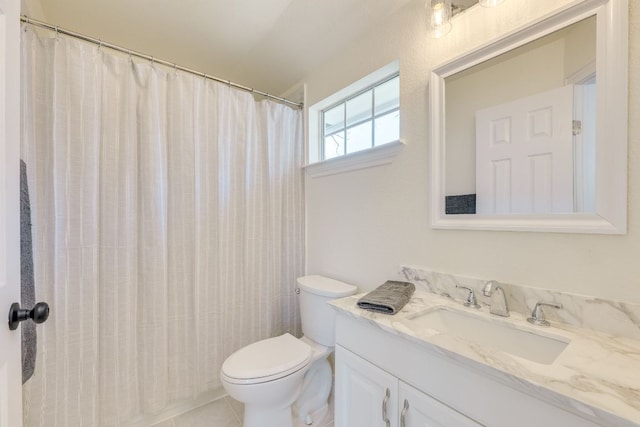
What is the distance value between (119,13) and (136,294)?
5.06 feet

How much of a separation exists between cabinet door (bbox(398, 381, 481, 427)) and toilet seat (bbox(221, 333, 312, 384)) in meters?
0.59

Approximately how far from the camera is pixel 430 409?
78 centimetres

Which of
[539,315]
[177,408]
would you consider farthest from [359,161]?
[177,408]

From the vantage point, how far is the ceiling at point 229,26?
4.43 feet

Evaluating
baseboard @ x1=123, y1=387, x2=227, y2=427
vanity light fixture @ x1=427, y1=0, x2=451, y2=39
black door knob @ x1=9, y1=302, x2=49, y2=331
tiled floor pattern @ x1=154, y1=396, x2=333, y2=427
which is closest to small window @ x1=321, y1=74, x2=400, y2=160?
vanity light fixture @ x1=427, y1=0, x2=451, y2=39

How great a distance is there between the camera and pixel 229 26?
1.50 m

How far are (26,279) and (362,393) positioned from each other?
4.20 ft

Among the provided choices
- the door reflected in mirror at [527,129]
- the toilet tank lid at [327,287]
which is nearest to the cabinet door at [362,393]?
the toilet tank lid at [327,287]

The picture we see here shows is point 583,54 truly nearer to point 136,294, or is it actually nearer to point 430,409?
point 430,409

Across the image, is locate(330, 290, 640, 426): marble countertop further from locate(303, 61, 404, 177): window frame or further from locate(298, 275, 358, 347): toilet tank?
locate(303, 61, 404, 177): window frame

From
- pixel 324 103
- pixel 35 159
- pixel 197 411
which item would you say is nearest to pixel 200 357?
pixel 197 411

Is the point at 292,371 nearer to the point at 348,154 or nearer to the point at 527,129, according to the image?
the point at 348,154

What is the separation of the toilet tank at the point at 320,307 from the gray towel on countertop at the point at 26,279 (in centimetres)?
117

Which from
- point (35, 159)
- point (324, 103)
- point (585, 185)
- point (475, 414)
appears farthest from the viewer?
point (324, 103)
